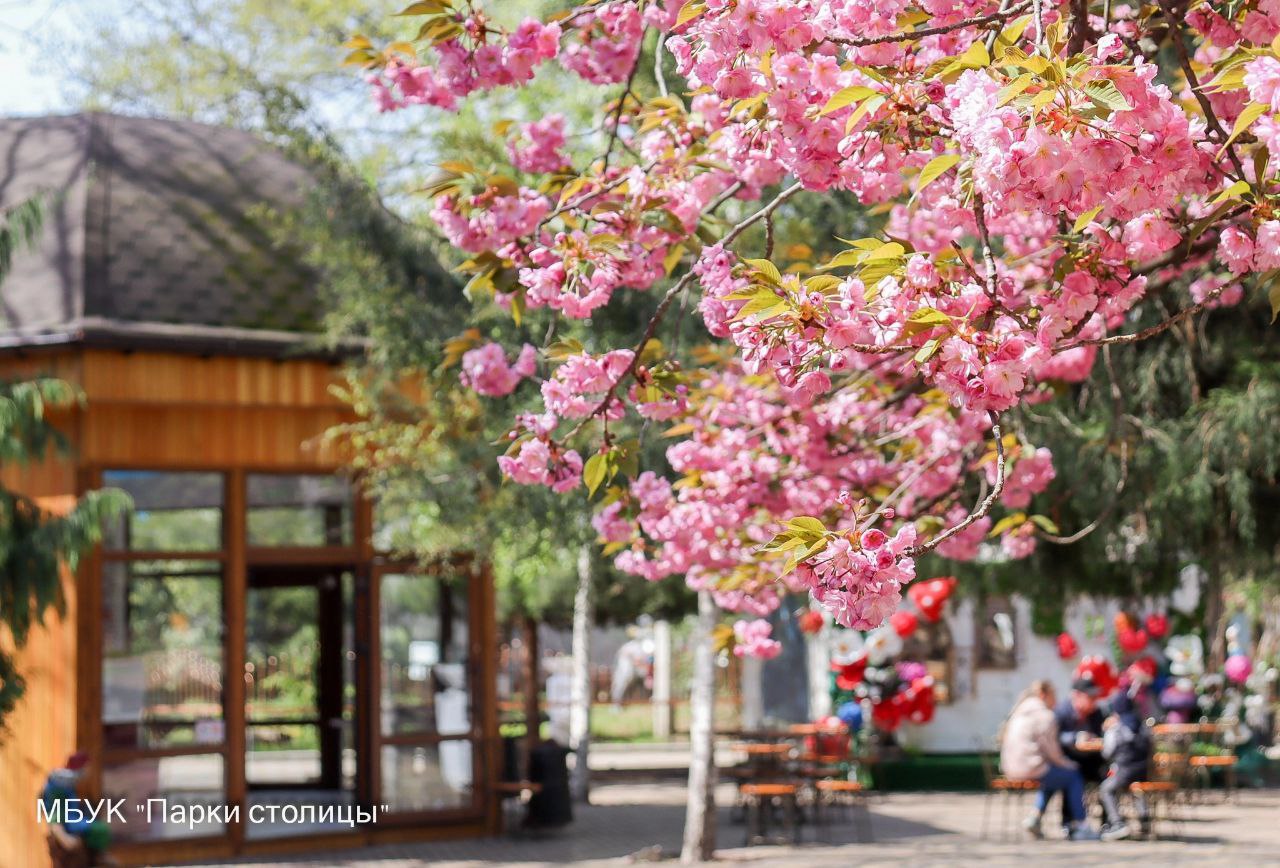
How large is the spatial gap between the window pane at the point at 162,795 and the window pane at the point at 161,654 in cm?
17

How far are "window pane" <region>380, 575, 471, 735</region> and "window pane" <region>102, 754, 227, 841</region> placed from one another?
1.72 m

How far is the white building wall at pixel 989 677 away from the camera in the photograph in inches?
917

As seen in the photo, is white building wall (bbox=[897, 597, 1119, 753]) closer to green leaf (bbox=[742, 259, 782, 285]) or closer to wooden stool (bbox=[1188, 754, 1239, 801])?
wooden stool (bbox=[1188, 754, 1239, 801])

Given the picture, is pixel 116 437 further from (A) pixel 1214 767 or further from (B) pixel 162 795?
(A) pixel 1214 767

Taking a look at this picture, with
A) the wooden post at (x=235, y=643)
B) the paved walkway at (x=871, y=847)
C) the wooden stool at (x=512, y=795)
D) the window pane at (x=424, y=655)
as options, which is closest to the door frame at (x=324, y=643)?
the window pane at (x=424, y=655)

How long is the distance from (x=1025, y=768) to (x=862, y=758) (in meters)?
1.79

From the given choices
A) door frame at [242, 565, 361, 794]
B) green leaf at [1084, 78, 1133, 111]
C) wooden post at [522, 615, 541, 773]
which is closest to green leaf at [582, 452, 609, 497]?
green leaf at [1084, 78, 1133, 111]

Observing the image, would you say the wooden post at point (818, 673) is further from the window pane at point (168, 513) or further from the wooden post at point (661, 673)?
Result: the window pane at point (168, 513)

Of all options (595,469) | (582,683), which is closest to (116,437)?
(582,683)

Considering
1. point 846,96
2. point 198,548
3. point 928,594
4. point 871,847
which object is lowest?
point 871,847

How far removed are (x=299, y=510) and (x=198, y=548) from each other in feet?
3.11

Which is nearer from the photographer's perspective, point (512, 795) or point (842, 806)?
point (512, 795)

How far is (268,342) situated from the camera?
1381cm

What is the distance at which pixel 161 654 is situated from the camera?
13.6 meters
